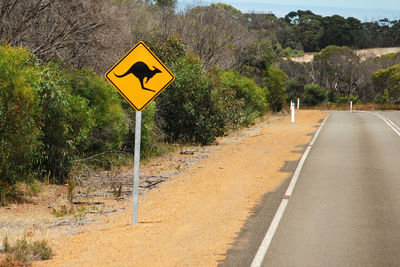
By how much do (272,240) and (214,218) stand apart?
5.65ft

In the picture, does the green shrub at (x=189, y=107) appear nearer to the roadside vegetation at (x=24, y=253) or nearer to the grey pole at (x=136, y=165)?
the grey pole at (x=136, y=165)

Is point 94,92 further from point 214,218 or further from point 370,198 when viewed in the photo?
point 370,198

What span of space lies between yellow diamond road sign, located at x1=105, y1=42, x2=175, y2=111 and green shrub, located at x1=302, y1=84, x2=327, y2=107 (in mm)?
56421

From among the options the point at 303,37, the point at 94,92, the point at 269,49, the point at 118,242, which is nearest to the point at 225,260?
the point at 118,242

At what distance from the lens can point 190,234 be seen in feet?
26.8

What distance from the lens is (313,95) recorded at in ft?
208

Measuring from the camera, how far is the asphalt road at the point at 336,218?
275 inches

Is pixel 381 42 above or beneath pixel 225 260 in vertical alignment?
above

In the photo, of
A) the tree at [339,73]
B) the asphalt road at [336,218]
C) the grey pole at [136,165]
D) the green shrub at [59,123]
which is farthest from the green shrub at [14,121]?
the tree at [339,73]

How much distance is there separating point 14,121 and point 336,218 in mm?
7144

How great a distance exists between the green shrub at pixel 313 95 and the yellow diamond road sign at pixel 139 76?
56.4m

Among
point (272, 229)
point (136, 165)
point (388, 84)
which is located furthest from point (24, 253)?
point (388, 84)

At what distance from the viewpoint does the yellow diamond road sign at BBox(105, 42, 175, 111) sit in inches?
337

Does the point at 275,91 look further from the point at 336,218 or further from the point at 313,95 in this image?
the point at 336,218
